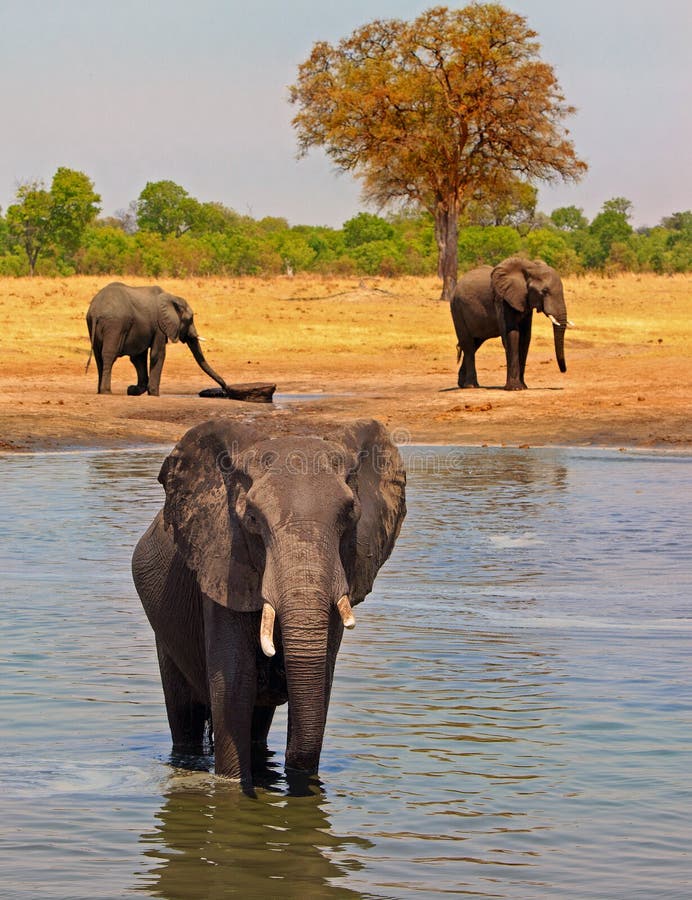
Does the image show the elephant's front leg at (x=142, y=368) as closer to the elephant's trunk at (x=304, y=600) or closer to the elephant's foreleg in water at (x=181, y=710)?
the elephant's foreleg in water at (x=181, y=710)

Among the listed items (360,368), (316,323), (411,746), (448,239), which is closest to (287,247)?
(448,239)

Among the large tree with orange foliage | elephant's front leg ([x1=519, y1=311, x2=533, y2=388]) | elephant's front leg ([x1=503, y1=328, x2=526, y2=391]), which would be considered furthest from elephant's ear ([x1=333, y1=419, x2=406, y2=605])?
the large tree with orange foliage

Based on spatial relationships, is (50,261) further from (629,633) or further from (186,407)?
(629,633)

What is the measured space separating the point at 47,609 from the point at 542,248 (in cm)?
5779

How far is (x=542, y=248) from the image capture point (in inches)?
2552

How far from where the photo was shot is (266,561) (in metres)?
4.51

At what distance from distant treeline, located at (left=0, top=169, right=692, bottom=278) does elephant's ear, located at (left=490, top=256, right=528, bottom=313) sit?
26.6m

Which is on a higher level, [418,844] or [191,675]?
[191,675]

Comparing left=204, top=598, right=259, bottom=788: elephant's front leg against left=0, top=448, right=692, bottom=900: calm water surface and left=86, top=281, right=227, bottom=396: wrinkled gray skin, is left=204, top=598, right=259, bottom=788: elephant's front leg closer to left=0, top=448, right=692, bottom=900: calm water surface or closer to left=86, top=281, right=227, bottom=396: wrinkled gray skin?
left=0, top=448, right=692, bottom=900: calm water surface

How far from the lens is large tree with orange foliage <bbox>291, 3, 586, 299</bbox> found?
137 ft

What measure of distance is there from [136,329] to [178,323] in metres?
0.65

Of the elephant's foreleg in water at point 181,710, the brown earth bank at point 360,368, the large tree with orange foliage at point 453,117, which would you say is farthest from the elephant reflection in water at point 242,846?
the large tree with orange foliage at point 453,117

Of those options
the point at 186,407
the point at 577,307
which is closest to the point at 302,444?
the point at 186,407

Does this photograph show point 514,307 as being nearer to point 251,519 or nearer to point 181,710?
point 181,710
